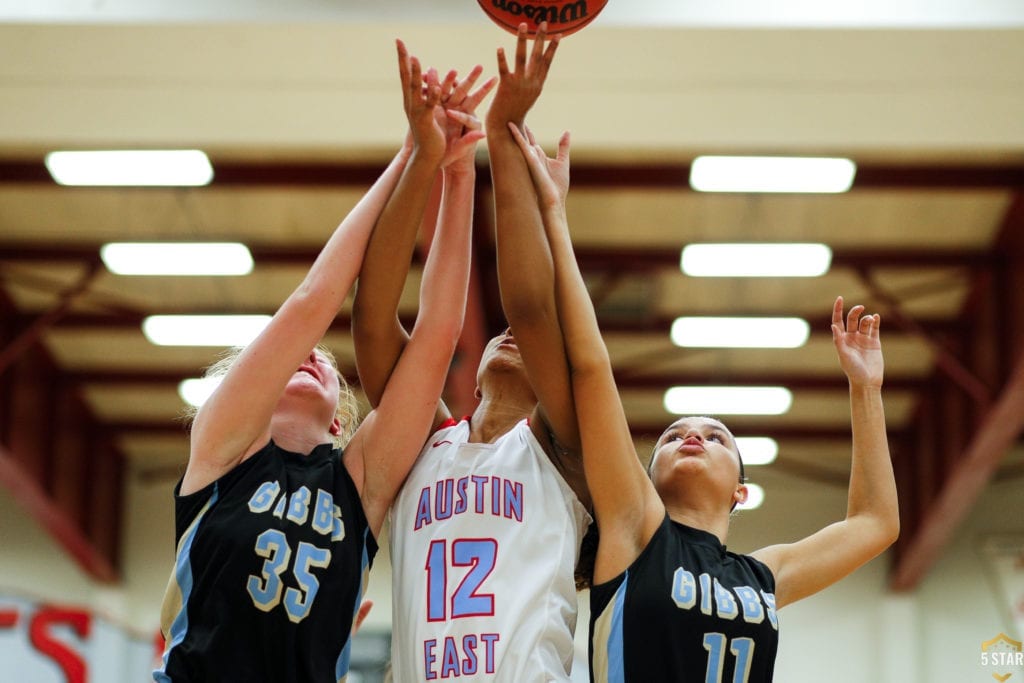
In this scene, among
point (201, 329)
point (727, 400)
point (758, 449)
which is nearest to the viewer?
point (201, 329)

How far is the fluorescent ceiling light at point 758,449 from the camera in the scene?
16797 mm

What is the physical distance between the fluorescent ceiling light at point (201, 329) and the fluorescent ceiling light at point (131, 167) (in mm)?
2981

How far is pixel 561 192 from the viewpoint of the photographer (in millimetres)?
3781

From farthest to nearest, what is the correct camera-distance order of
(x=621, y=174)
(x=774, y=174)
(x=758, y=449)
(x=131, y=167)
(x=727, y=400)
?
(x=758, y=449), (x=727, y=400), (x=621, y=174), (x=131, y=167), (x=774, y=174)

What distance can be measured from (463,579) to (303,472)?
488mm

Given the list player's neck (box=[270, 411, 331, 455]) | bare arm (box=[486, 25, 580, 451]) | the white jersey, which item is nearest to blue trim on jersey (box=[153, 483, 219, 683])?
player's neck (box=[270, 411, 331, 455])

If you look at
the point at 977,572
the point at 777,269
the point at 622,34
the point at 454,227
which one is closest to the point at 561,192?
the point at 454,227

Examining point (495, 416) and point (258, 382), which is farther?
point (495, 416)

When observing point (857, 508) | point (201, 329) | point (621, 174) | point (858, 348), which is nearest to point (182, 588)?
point (857, 508)

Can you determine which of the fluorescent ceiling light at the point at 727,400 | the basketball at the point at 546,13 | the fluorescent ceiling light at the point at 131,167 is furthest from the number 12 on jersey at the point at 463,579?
the fluorescent ceiling light at the point at 727,400

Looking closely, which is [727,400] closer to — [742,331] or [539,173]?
[742,331]

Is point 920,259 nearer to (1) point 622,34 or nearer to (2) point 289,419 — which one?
(1) point 622,34

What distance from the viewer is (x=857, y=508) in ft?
13.0

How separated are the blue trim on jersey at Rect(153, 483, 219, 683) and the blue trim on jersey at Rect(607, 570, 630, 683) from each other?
1013 millimetres
